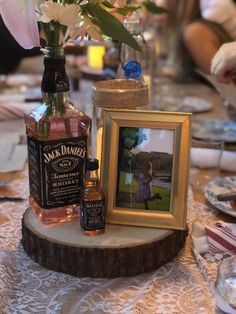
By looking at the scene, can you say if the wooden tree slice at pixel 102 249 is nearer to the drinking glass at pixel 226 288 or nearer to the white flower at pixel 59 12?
the drinking glass at pixel 226 288

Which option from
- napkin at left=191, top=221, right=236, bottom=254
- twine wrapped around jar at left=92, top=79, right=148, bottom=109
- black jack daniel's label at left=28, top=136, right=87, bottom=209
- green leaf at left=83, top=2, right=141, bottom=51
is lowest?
Answer: napkin at left=191, top=221, right=236, bottom=254

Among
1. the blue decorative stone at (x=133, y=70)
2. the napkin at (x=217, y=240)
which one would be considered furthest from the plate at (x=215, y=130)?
the napkin at (x=217, y=240)

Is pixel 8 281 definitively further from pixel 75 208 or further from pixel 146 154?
pixel 146 154

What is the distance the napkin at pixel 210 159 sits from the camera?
114cm

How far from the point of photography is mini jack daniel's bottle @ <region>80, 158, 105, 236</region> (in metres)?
0.75

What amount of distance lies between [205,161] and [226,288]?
1.81 ft

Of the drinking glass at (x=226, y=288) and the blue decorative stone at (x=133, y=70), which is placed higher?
the blue decorative stone at (x=133, y=70)

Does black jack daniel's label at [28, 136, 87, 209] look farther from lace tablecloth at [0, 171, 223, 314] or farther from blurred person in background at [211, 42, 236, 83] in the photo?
blurred person in background at [211, 42, 236, 83]

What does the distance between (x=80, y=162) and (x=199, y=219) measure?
276 mm

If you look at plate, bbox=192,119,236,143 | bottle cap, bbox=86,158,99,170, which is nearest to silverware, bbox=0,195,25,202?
bottle cap, bbox=86,158,99,170

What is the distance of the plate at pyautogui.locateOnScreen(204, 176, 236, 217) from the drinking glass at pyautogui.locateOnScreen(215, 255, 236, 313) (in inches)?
10.0

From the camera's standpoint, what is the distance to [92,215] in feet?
2.47

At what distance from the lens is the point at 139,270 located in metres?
0.74

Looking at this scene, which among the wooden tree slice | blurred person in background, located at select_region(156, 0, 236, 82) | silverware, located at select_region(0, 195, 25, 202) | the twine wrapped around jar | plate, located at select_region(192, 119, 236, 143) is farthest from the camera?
blurred person in background, located at select_region(156, 0, 236, 82)
